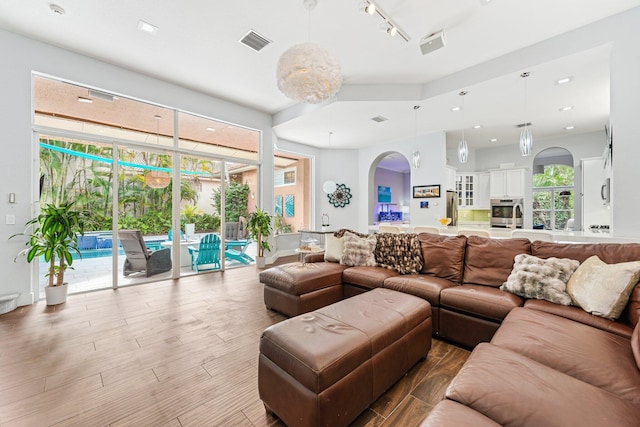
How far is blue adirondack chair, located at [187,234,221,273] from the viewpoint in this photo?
514cm

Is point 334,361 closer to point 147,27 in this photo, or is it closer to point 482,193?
point 147,27

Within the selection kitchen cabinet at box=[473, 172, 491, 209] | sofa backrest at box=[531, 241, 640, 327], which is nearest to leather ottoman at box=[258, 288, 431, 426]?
sofa backrest at box=[531, 241, 640, 327]

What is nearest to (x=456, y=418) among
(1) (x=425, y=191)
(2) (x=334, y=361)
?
(2) (x=334, y=361)

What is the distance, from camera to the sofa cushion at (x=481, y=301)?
2193mm

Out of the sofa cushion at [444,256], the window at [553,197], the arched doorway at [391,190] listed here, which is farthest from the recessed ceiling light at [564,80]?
the arched doorway at [391,190]

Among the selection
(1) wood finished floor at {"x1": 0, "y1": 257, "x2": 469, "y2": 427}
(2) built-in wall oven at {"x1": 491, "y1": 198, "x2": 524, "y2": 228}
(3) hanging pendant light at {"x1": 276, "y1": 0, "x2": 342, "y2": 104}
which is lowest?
(1) wood finished floor at {"x1": 0, "y1": 257, "x2": 469, "y2": 427}

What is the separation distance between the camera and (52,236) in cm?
333

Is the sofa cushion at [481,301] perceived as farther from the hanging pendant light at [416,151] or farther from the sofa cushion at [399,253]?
the hanging pendant light at [416,151]

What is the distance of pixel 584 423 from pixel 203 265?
225 inches

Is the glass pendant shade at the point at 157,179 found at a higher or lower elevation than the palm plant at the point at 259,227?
higher

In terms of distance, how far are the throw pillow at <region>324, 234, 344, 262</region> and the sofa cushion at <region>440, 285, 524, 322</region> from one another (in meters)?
1.52

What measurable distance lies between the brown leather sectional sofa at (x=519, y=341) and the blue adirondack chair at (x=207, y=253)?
9.83 feet

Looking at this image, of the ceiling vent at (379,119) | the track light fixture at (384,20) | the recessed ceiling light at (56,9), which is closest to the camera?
the track light fixture at (384,20)

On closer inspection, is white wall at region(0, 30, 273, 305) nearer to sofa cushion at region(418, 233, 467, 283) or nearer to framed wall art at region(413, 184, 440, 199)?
sofa cushion at region(418, 233, 467, 283)
